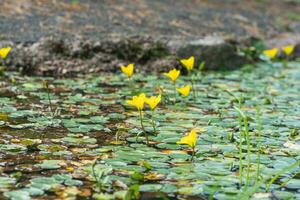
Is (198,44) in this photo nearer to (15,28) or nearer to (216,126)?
(15,28)

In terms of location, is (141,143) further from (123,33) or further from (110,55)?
(123,33)

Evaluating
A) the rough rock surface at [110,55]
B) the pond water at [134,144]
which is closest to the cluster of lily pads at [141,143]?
the pond water at [134,144]

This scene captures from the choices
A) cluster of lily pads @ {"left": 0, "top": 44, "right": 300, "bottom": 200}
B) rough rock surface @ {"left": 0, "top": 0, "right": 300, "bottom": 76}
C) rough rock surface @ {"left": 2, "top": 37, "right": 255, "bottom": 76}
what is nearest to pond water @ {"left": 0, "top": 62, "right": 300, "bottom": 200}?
cluster of lily pads @ {"left": 0, "top": 44, "right": 300, "bottom": 200}

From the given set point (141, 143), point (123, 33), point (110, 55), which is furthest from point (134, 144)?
point (123, 33)

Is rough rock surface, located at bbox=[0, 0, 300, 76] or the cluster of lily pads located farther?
rough rock surface, located at bbox=[0, 0, 300, 76]

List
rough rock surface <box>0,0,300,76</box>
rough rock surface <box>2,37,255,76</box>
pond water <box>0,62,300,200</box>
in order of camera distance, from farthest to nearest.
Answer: rough rock surface <box>0,0,300,76</box>
rough rock surface <box>2,37,255,76</box>
pond water <box>0,62,300,200</box>

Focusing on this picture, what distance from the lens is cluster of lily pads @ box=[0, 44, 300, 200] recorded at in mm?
1825

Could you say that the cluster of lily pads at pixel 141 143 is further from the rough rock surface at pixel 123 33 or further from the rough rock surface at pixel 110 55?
the rough rock surface at pixel 123 33

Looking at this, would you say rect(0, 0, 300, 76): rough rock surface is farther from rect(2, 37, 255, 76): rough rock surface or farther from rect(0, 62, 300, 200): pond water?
rect(0, 62, 300, 200): pond water

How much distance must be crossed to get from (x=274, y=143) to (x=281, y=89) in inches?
65.2

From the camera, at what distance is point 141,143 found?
240cm

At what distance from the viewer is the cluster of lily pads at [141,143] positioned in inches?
71.9

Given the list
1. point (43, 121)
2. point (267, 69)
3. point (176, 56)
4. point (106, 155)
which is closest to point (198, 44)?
point (176, 56)

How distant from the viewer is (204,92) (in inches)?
148
